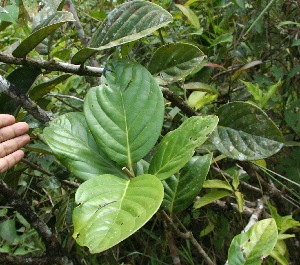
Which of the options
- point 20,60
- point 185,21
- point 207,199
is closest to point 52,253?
point 207,199

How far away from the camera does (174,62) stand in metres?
0.87

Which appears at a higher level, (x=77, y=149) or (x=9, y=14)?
(x=9, y=14)

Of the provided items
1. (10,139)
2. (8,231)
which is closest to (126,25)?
(10,139)

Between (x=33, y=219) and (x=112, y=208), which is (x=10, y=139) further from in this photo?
(x=112, y=208)

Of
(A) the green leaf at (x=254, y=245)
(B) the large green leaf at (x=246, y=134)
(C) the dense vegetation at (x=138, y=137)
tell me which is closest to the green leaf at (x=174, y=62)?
(C) the dense vegetation at (x=138, y=137)

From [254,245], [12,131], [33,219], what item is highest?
[12,131]

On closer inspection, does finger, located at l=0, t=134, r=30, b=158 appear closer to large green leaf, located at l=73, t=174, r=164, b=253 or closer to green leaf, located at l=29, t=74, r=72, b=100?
green leaf, located at l=29, t=74, r=72, b=100

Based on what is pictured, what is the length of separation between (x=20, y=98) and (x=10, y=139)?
0.10 metres

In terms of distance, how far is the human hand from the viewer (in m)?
0.86

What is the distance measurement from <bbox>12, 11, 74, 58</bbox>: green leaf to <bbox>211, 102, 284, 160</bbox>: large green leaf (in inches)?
14.5

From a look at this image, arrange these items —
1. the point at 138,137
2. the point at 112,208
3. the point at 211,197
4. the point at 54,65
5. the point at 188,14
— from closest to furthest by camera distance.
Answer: the point at 112,208 < the point at 138,137 < the point at 54,65 < the point at 211,197 < the point at 188,14

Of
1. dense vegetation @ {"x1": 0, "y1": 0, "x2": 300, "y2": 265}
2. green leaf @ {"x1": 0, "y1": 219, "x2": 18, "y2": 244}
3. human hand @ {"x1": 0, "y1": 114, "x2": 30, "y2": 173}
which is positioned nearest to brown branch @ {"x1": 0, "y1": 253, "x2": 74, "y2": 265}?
dense vegetation @ {"x1": 0, "y1": 0, "x2": 300, "y2": 265}

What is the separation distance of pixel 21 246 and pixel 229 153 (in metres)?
1.08

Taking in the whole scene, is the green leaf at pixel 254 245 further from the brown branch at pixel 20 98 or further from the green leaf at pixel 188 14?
the green leaf at pixel 188 14
